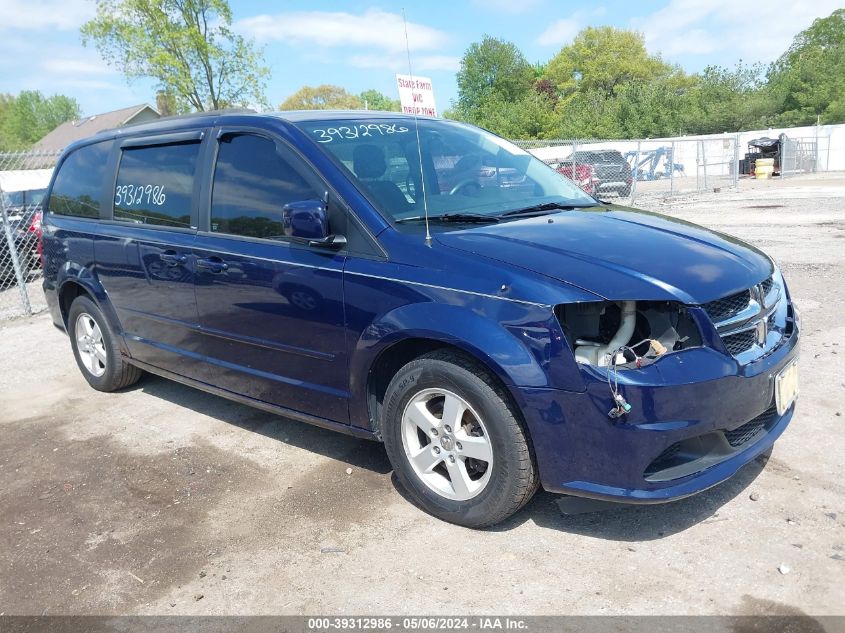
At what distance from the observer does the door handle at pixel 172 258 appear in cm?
408

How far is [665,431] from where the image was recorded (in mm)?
2584

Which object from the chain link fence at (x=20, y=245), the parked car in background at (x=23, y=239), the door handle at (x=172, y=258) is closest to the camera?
the door handle at (x=172, y=258)

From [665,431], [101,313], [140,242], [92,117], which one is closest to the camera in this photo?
[665,431]

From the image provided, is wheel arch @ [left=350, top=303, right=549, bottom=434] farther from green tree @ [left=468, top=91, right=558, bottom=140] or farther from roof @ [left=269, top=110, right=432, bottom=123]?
green tree @ [left=468, top=91, right=558, bottom=140]

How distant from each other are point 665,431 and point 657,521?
731 millimetres

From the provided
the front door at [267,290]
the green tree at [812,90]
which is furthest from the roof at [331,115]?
the green tree at [812,90]

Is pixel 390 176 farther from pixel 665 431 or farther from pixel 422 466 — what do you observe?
pixel 665 431

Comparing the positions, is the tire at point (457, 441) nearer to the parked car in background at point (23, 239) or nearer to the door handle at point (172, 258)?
the door handle at point (172, 258)

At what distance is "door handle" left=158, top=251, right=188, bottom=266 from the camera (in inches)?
161

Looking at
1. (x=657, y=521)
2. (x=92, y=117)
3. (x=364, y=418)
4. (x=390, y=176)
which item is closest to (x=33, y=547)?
(x=364, y=418)

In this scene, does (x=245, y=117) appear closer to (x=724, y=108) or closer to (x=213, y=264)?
(x=213, y=264)

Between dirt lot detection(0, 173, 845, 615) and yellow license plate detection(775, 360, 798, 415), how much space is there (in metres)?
0.49

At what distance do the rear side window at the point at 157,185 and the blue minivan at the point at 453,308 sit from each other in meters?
0.02

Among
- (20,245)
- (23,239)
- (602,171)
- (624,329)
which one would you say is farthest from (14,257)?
(602,171)
